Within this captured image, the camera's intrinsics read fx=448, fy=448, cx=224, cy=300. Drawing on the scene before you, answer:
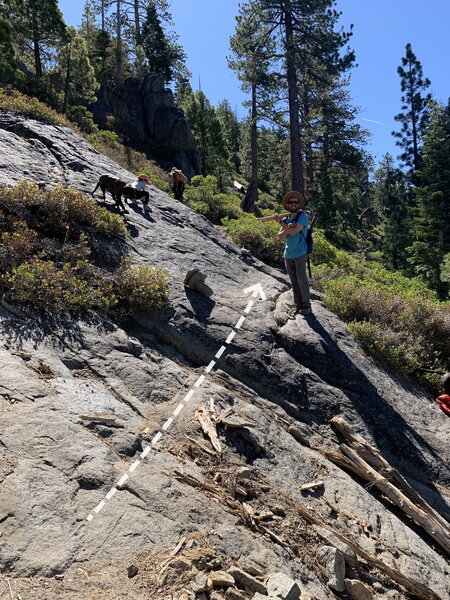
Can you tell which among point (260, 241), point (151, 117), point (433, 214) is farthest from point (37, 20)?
point (433, 214)

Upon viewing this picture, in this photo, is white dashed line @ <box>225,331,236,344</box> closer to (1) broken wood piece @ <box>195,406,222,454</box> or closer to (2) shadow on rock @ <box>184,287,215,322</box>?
(2) shadow on rock @ <box>184,287,215,322</box>

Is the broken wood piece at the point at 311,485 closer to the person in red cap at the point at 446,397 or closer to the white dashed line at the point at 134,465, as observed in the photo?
the white dashed line at the point at 134,465

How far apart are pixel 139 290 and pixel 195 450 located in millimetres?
3376

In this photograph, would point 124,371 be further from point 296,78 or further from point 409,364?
point 296,78

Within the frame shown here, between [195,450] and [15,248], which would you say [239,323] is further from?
[15,248]

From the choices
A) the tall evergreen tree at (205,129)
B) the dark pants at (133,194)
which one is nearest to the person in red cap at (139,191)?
the dark pants at (133,194)

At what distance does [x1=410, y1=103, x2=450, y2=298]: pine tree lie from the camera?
24750mm

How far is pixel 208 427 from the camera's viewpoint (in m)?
5.74

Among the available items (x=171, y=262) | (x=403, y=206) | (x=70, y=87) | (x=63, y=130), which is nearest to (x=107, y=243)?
(x=171, y=262)

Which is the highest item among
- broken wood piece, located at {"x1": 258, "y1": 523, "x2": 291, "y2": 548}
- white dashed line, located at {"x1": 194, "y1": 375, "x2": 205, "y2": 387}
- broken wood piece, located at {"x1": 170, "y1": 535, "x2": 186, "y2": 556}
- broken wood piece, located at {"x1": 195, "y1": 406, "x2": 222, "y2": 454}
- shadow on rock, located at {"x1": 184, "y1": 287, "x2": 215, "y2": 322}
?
shadow on rock, located at {"x1": 184, "y1": 287, "x2": 215, "y2": 322}

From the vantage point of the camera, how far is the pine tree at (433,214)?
24.8 meters

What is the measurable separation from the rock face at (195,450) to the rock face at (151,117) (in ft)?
103

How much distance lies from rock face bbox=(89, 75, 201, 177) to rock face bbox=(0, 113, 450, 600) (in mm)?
31276

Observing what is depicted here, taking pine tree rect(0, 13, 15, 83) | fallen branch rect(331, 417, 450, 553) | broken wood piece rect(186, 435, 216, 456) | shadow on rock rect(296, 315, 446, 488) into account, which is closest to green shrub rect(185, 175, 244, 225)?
shadow on rock rect(296, 315, 446, 488)
